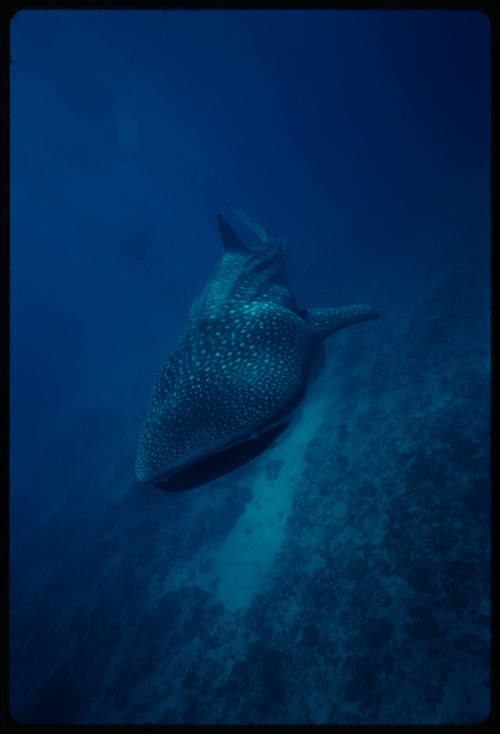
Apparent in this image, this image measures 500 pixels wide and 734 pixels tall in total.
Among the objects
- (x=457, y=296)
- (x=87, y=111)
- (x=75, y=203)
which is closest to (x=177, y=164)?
(x=75, y=203)

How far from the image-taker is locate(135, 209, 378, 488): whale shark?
1984mm

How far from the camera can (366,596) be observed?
392 centimetres

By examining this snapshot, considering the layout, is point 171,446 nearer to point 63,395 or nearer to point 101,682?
point 101,682

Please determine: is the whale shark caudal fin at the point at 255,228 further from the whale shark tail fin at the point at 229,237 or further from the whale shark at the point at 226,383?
the whale shark at the point at 226,383

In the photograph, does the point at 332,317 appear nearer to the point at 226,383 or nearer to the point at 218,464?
the point at 226,383

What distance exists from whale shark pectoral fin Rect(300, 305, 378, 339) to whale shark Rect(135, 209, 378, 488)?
0.06 ft

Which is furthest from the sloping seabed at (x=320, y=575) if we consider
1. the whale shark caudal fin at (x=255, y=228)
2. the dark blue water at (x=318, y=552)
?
the whale shark caudal fin at (x=255, y=228)

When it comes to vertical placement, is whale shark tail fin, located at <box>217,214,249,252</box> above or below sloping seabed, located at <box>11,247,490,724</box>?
Result: above

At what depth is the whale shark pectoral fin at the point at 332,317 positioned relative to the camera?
338 cm

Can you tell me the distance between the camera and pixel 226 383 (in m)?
2.20

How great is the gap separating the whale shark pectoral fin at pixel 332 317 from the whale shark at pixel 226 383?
17mm

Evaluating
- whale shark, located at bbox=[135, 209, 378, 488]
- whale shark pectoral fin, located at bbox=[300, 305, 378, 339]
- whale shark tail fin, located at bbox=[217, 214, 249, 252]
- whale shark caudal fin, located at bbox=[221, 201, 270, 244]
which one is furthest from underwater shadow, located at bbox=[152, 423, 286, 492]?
whale shark caudal fin, located at bbox=[221, 201, 270, 244]

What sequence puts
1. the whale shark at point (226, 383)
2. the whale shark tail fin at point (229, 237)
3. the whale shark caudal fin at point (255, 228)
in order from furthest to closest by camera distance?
the whale shark caudal fin at point (255, 228), the whale shark tail fin at point (229, 237), the whale shark at point (226, 383)

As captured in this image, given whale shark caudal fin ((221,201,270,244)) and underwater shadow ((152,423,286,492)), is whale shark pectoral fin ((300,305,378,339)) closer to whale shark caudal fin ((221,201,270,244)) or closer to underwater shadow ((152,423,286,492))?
underwater shadow ((152,423,286,492))
